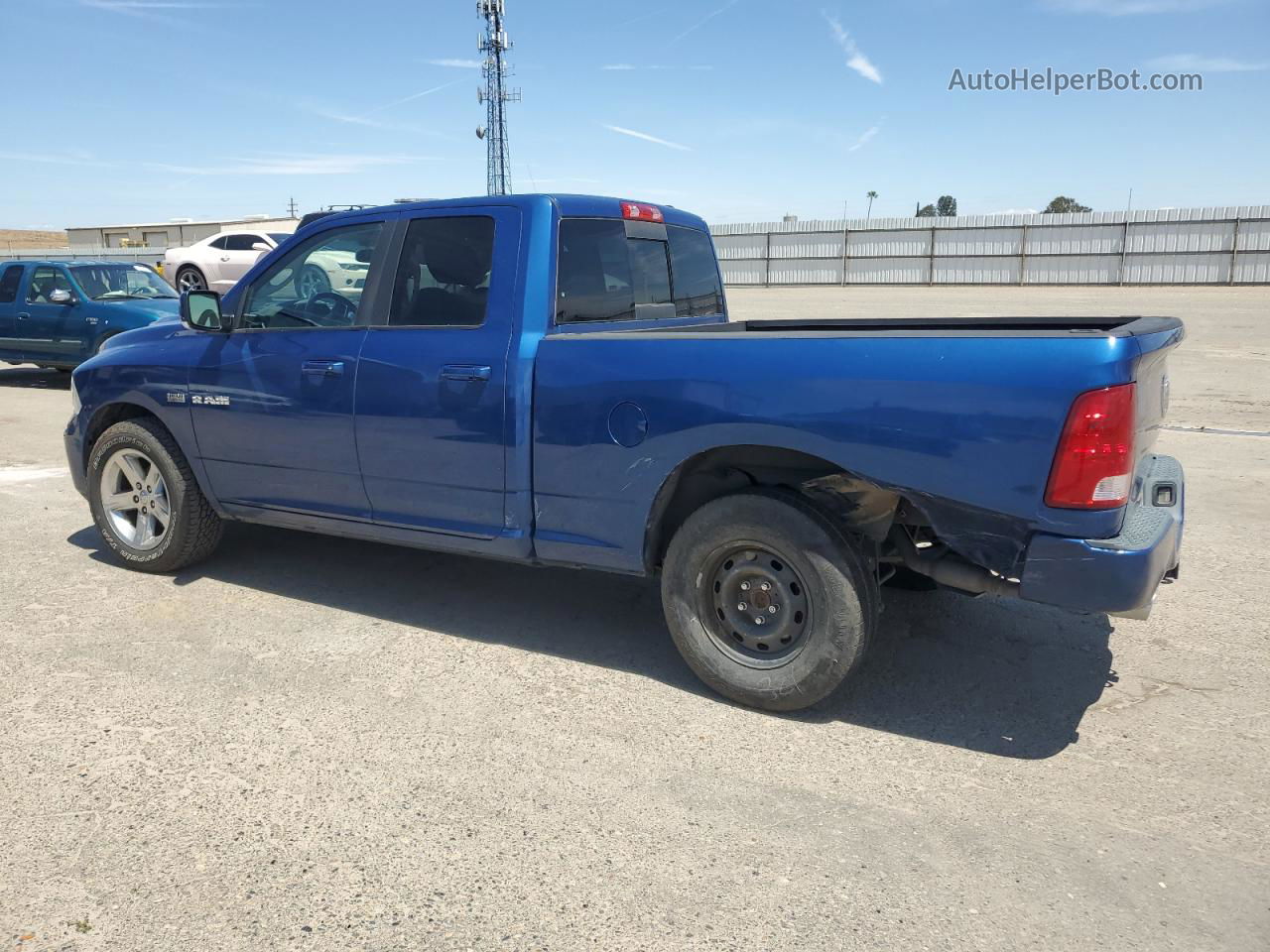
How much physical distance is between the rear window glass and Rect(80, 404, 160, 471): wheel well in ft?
8.73

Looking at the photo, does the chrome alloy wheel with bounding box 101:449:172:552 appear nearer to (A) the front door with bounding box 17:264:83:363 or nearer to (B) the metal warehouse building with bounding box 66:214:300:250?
(A) the front door with bounding box 17:264:83:363

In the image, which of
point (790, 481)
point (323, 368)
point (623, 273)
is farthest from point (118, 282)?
point (790, 481)

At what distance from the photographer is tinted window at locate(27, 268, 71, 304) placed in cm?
1317

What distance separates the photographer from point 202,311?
5.00m

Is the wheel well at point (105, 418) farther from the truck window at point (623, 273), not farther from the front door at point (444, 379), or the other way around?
the truck window at point (623, 273)

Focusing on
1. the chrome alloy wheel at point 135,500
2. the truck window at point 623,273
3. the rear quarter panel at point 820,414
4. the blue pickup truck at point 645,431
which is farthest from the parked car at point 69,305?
the rear quarter panel at point 820,414

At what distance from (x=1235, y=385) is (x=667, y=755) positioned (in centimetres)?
1159

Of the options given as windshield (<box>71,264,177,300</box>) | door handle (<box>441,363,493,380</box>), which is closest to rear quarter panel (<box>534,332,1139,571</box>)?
door handle (<box>441,363,493,380</box>)

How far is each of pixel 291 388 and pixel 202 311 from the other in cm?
75

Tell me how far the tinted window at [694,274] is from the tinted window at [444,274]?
1084 millimetres

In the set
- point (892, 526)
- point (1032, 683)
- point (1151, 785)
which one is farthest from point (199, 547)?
point (1151, 785)

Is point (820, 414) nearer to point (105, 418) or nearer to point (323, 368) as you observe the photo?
point (323, 368)

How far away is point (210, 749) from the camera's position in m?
3.48

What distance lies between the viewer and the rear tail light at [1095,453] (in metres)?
2.99
